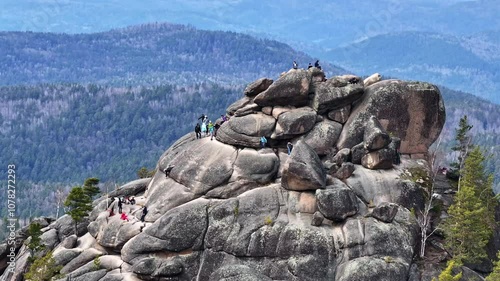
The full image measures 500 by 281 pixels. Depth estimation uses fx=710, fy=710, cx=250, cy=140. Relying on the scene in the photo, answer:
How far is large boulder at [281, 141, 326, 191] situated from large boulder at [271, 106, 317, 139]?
16.1 feet

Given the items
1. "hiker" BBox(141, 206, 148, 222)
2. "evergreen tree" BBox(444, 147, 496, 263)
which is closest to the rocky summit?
"hiker" BBox(141, 206, 148, 222)

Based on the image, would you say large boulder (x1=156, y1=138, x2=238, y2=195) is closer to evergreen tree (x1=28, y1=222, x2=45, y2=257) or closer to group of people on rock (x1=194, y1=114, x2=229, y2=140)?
group of people on rock (x1=194, y1=114, x2=229, y2=140)

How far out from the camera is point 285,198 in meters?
66.8

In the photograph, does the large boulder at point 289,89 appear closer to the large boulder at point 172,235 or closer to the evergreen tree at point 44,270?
the large boulder at point 172,235

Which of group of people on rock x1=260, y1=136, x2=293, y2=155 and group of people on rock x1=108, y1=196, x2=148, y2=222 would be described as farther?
group of people on rock x1=260, y1=136, x2=293, y2=155

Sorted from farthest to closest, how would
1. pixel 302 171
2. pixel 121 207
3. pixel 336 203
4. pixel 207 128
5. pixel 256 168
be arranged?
pixel 207 128
pixel 121 207
pixel 256 168
pixel 302 171
pixel 336 203

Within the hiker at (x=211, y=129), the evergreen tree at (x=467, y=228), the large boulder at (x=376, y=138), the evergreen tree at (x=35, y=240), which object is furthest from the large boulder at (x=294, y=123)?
the evergreen tree at (x=35, y=240)

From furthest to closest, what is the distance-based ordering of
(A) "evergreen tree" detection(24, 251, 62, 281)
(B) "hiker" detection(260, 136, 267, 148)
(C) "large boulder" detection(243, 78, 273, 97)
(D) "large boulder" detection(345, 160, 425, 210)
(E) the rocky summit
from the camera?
(C) "large boulder" detection(243, 78, 273, 97) < (B) "hiker" detection(260, 136, 267, 148) < (D) "large boulder" detection(345, 160, 425, 210) < (A) "evergreen tree" detection(24, 251, 62, 281) < (E) the rocky summit

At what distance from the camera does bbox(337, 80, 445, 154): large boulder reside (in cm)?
7444

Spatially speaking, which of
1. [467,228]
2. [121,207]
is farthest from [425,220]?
[121,207]

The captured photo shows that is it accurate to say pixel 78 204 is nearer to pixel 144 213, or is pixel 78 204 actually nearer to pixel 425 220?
pixel 144 213

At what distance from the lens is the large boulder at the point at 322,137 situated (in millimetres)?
72562

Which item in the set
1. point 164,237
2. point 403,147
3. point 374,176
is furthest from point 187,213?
point 403,147

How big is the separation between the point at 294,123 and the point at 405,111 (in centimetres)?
1236
